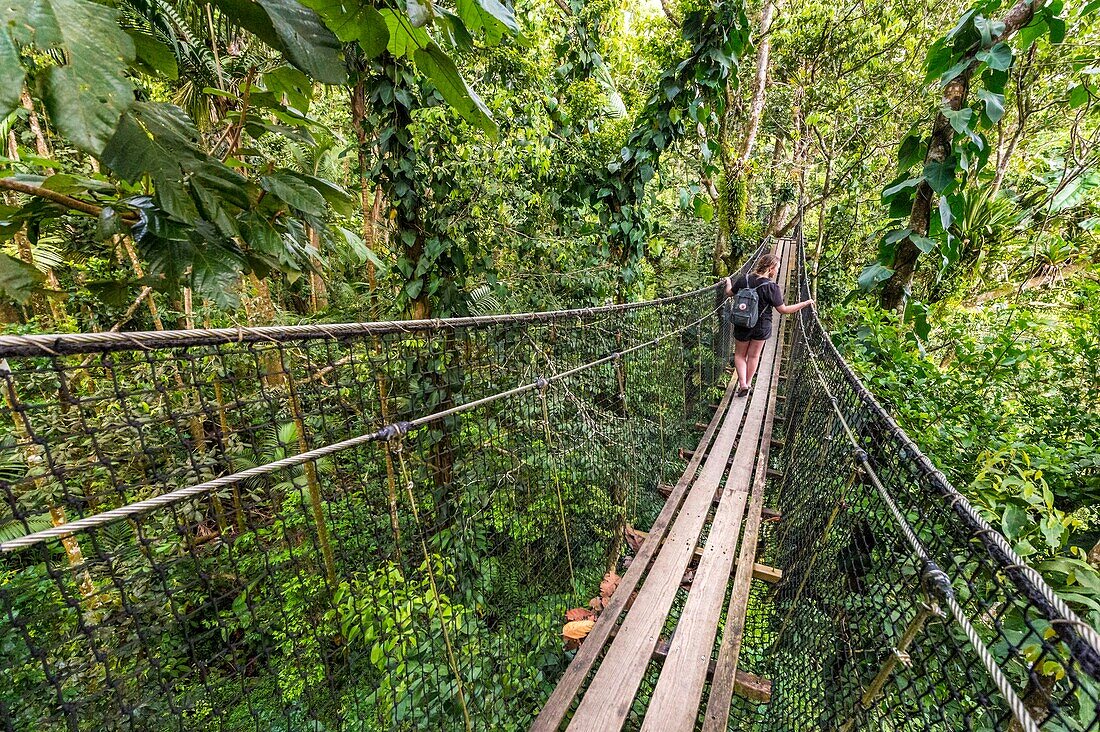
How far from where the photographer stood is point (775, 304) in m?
3.18

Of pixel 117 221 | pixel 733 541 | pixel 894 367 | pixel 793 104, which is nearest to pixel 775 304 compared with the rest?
pixel 894 367

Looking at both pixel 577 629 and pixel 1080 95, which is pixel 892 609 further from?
pixel 1080 95

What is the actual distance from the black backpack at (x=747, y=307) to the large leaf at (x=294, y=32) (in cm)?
302

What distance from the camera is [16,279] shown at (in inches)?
25.1

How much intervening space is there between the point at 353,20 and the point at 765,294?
10.6ft

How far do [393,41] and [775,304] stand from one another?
318 centimetres

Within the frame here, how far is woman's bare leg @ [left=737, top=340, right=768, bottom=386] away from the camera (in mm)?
3450

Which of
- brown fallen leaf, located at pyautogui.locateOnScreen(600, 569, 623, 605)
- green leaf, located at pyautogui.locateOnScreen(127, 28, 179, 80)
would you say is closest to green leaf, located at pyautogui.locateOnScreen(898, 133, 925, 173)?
brown fallen leaf, located at pyautogui.locateOnScreen(600, 569, 623, 605)

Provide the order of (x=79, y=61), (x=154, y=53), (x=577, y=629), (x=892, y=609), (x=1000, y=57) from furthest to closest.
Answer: (x=1000, y=57)
(x=577, y=629)
(x=892, y=609)
(x=154, y=53)
(x=79, y=61)

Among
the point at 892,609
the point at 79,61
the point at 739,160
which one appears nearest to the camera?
the point at 79,61

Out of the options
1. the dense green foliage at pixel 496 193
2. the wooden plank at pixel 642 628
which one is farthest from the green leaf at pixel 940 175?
the wooden plank at pixel 642 628

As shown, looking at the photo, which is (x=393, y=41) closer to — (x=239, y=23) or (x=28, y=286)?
(x=239, y=23)

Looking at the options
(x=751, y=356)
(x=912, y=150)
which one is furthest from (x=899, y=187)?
(x=751, y=356)

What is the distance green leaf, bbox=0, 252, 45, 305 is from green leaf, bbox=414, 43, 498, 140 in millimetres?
600
